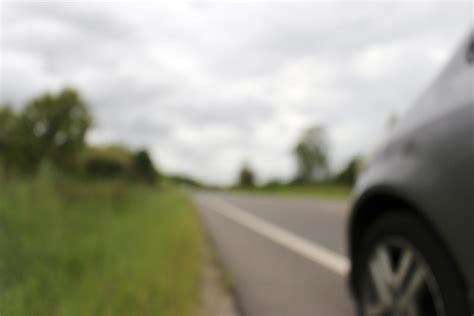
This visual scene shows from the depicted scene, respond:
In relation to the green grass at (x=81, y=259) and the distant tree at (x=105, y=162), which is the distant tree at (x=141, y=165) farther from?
the green grass at (x=81, y=259)

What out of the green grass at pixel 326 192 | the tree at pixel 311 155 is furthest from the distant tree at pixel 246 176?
the green grass at pixel 326 192

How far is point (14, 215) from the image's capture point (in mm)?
5059

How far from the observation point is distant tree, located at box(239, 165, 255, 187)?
11275 centimetres

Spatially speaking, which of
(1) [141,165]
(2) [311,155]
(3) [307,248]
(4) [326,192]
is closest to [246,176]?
(2) [311,155]

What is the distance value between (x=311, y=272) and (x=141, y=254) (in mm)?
1911

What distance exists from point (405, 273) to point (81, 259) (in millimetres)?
3049

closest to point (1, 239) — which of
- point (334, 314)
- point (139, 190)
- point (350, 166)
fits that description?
point (334, 314)

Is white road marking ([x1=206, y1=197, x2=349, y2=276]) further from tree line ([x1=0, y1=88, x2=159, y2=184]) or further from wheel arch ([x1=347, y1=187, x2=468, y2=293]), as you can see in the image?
tree line ([x1=0, y1=88, x2=159, y2=184])

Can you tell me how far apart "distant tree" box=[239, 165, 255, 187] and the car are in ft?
356

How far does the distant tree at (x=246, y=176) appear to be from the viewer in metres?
113

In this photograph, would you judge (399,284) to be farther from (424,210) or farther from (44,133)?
(44,133)

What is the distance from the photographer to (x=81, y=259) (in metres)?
4.25

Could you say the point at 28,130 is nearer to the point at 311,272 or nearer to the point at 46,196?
the point at 46,196

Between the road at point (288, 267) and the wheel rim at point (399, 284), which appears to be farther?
the road at point (288, 267)
